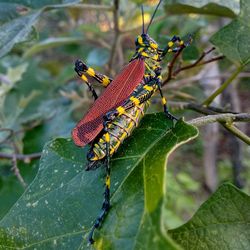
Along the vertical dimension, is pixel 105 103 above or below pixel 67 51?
above

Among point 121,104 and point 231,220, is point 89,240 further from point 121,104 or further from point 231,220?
point 121,104

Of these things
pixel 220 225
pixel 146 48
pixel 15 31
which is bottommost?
pixel 220 225

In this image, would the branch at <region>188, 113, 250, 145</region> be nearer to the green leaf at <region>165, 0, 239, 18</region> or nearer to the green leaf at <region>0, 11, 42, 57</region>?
the green leaf at <region>165, 0, 239, 18</region>

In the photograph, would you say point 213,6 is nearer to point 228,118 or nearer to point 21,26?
point 228,118

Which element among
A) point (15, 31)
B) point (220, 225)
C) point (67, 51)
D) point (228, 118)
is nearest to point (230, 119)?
point (228, 118)

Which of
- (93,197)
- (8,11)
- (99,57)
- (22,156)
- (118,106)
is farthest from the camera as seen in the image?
(99,57)

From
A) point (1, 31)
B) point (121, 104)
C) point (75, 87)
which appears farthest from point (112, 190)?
point (75, 87)
